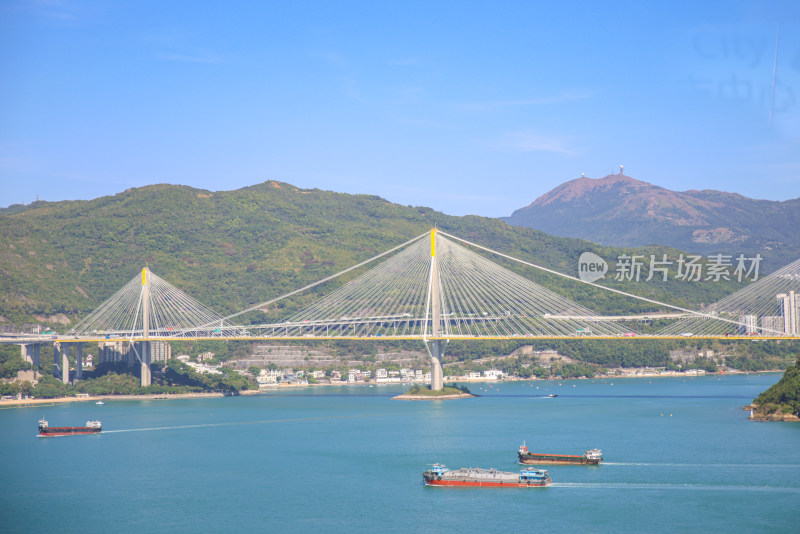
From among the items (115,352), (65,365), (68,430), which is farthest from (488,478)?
(115,352)

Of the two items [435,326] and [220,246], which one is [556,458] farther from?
[220,246]

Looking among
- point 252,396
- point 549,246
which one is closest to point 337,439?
point 252,396

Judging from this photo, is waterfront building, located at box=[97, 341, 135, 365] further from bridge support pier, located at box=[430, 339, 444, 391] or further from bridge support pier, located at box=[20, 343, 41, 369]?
Answer: bridge support pier, located at box=[430, 339, 444, 391]

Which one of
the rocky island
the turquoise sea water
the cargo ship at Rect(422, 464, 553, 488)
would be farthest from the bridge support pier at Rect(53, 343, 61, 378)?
the cargo ship at Rect(422, 464, 553, 488)

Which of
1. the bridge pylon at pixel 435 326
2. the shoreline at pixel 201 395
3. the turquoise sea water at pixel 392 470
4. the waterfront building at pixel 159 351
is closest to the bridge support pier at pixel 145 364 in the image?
the shoreline at pixel 201 395

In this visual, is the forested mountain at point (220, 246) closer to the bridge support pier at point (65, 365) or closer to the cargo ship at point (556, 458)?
the bridge support pier at point (65, 365)
